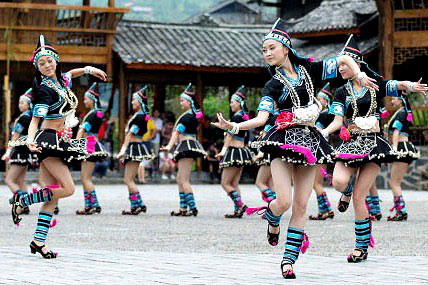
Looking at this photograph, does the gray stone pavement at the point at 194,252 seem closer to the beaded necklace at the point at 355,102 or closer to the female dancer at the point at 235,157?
the female dancer at the point at 235,157

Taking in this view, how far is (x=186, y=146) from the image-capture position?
16047 millimetres

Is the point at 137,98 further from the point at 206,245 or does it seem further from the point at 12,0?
the point at 12,0

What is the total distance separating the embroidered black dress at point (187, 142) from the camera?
1605cm

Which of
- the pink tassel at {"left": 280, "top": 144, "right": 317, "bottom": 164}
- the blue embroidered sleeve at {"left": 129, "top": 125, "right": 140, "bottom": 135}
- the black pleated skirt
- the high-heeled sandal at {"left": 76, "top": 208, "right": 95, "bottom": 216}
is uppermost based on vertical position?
the blue embroidered sleeve at {"left": 129, "top": 125, "right": 140, "bottom": 135}

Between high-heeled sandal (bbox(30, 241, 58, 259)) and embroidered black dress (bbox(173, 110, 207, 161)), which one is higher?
embroidered black dress (bbox(173, 110, 207, 161))

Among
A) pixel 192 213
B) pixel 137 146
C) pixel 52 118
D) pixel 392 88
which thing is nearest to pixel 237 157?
pixel 192 213

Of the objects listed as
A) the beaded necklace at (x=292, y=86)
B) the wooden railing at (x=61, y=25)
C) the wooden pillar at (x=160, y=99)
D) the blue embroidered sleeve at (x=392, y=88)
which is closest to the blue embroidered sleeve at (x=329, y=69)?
the beaded necklace at (x=292, y=86)

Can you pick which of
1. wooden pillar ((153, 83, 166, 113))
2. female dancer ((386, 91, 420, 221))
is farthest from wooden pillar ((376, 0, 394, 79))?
female dancer ((386, 91, 420, 221))

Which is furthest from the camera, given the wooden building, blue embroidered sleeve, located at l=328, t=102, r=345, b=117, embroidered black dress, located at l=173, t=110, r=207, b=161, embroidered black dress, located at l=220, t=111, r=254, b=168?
the wooden building

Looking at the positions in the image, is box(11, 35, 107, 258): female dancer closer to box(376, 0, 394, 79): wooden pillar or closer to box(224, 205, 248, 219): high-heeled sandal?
box(224, 205, 248, 219): high-heeled sandal

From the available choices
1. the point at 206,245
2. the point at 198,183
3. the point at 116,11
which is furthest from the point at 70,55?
the point at 206,245

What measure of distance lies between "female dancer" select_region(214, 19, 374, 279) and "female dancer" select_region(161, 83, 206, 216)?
7663 mm

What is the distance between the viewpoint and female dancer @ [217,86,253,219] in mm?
15769

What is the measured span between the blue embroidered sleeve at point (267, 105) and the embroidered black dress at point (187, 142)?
308 inches
